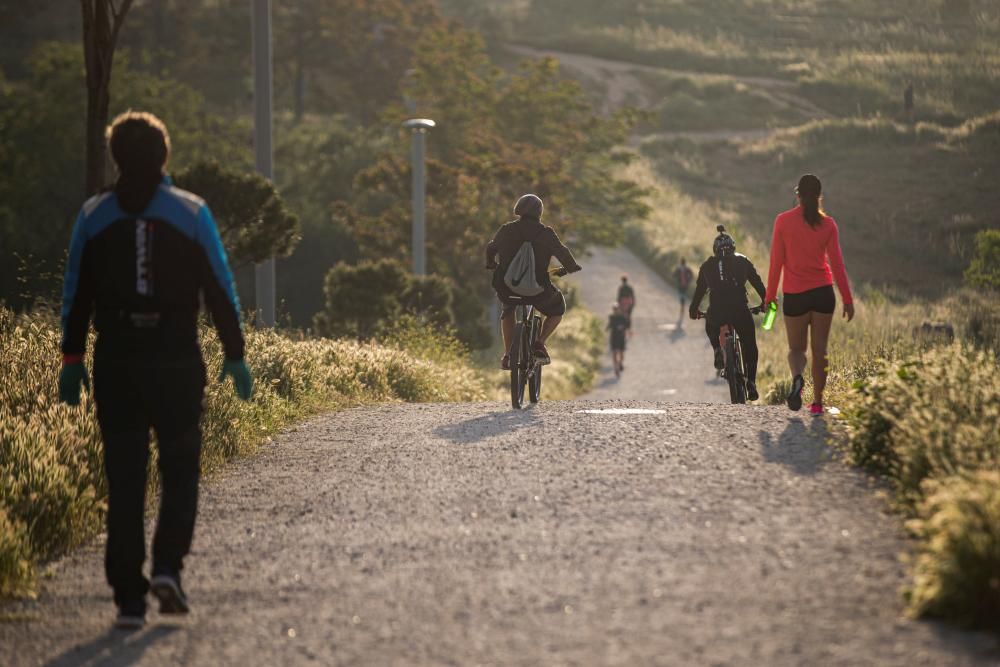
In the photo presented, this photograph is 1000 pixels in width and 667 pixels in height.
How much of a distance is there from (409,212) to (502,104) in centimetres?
1067

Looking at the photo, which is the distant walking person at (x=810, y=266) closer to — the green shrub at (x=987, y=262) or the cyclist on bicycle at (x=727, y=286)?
the cyclist on bicycle at (x=727, y=286)

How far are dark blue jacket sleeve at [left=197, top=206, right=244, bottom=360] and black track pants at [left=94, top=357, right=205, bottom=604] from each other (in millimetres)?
224

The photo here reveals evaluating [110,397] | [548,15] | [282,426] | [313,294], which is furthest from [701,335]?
[548,15]

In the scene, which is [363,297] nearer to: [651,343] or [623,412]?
[623,412]

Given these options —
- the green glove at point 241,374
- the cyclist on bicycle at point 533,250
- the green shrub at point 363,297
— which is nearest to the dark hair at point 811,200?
the cyclist on bicycle at point 533,250

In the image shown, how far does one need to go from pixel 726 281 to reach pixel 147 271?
880 cm

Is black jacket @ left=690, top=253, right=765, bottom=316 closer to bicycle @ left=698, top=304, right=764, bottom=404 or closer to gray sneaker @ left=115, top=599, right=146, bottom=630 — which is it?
bicycle @ left=698, top=304, right=764, bottom=404

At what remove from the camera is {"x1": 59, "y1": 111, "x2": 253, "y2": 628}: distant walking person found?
19.6ft

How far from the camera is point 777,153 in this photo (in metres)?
77.5

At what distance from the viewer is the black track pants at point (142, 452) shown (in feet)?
19.8

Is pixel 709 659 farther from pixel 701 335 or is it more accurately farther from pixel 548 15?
pixel 548 15

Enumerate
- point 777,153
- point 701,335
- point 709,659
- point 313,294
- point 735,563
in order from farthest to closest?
point 777,153 → point 313,294 → point 701,335 → point 735,563 → point 709,659

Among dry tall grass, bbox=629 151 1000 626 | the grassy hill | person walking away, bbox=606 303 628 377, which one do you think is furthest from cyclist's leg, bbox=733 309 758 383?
the grassy hill

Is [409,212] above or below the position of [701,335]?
above
